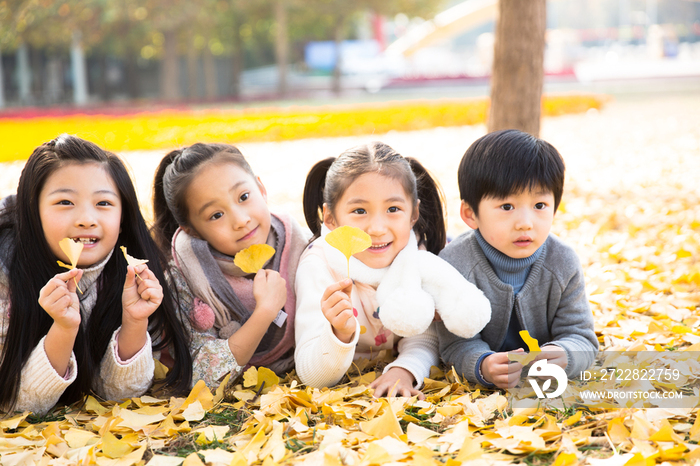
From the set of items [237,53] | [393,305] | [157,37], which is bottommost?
[393,305]

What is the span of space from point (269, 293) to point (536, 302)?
977 millimetres

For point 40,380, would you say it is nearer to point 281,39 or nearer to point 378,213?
point 378,213

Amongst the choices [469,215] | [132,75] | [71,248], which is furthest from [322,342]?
[132,75]

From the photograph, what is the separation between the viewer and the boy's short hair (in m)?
2.21

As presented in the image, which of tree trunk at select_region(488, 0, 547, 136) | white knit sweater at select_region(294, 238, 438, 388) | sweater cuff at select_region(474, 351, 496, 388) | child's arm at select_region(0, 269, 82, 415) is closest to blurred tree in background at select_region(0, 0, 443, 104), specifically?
tree trunk at select_region(488, 0, 547, 136)

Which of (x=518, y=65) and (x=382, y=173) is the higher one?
(x=518, y=65)

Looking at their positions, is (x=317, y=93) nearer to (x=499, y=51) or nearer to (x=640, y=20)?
(x=499, y=51)

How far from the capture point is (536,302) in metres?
2.34

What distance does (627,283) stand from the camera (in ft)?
11.0

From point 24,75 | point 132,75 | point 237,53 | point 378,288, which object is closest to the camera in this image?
point 378,288

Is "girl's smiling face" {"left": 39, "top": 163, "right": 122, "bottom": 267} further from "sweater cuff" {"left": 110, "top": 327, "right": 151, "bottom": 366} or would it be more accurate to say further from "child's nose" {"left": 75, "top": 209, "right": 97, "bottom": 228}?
"sweater cuff" {"left": 110, "top": 327, "right": 151, "bottom": 366}

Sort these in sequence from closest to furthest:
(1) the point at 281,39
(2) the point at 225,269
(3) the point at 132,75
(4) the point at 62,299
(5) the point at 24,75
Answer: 1. (4) the point at 62,299
2. (2) the point at 225,269
3. (1) the point at 281,39
4. (5) the point at 24,75
5. (3) the point at 132,75

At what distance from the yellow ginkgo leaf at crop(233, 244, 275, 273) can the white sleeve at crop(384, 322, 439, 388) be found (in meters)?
0.60

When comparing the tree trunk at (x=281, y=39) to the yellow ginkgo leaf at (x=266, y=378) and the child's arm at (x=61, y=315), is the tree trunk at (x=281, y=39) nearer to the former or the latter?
the yellow ginkgo leaf at (x=266, y=378)
